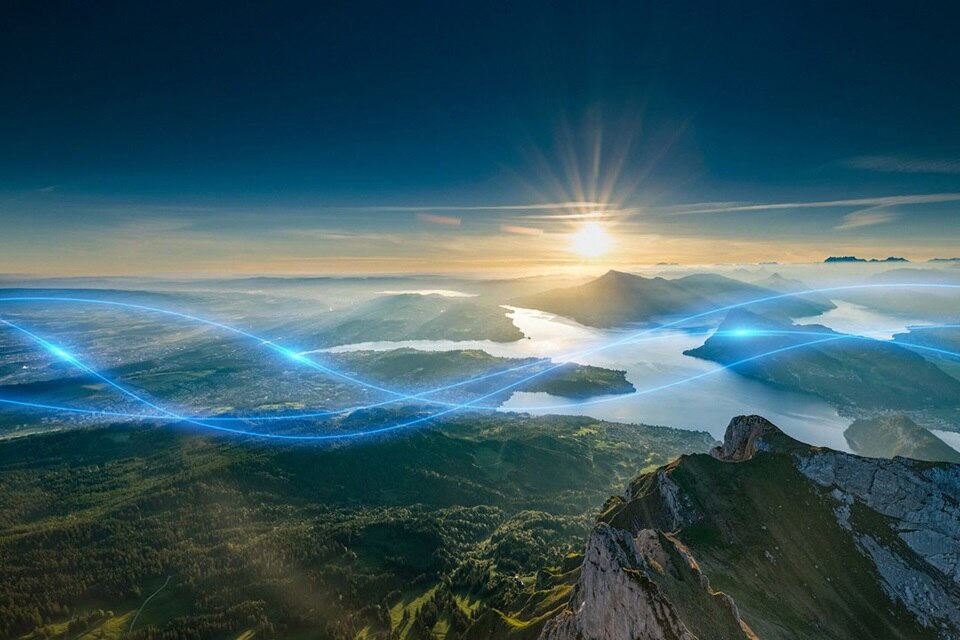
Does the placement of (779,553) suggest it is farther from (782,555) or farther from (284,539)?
(284,539)

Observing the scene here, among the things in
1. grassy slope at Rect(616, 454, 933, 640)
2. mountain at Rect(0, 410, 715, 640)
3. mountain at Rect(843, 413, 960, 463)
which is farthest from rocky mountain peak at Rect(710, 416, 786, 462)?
mountain at Rect(843, 413, 960, 463)

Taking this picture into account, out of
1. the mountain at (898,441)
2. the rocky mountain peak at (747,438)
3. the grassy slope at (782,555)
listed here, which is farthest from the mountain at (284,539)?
the mountain at (898,441)

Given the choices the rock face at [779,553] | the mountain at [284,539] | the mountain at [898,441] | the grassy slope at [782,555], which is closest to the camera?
the rock face at [779,553]

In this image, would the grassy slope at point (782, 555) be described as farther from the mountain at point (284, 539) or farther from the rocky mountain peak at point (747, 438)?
the mountain at point (284, 539)

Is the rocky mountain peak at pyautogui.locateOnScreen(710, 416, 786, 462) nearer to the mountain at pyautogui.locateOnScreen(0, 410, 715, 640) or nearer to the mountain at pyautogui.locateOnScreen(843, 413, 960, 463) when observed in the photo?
the mountain at pyautogui.locateOnScreen(0, 410, 715, 640)

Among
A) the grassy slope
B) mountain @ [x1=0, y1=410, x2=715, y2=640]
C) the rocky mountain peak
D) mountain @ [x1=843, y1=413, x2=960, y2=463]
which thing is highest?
the rocky mountain peak

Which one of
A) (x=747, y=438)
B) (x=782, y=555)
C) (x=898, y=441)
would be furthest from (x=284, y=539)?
(x=898, y=441)
